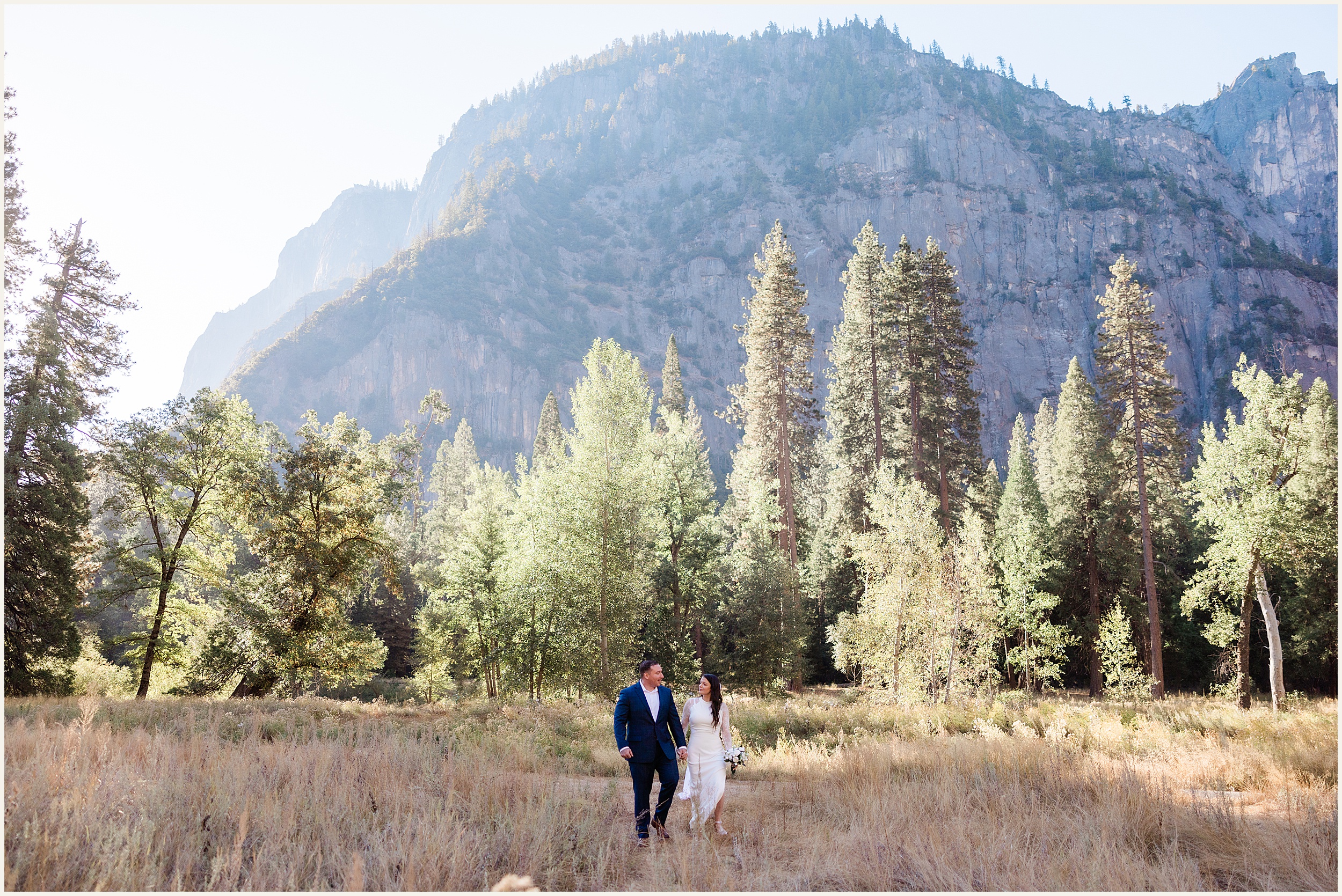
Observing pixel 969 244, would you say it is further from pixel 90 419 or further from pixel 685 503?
pixel 90 419

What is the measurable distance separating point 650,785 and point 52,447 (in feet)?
57.6

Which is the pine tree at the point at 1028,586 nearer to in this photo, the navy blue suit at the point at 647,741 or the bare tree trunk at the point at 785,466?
the bare tree trunk at the point at 785,466

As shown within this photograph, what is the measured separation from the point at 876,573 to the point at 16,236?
2468cm

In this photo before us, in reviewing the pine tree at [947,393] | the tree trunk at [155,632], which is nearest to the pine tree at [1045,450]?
the pine tree at [947,393]

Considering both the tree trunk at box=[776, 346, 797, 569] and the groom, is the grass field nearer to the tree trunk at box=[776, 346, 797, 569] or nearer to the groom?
the groom

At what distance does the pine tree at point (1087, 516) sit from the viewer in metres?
27.8

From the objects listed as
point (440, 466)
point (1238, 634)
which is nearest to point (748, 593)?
point (1238, 634)

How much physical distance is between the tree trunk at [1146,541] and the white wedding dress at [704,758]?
77.9ft

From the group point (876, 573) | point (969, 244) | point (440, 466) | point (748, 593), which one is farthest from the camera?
point (969, 244)

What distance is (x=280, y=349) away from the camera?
13875cm

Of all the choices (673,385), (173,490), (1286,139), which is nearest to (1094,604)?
(673,385)

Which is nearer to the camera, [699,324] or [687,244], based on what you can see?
[699,324]

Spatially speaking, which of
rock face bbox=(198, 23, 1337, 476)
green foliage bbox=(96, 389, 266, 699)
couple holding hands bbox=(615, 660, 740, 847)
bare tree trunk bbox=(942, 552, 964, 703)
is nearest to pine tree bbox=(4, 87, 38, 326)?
green foliage bbox=(96, 389, 266, 699)

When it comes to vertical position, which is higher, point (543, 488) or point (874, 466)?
point (874, 466)
